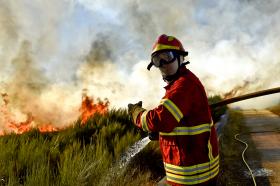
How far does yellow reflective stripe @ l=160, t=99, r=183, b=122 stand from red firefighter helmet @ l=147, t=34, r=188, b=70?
0.57 meters

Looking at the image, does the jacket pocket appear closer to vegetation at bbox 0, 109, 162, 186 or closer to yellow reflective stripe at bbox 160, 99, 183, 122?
yellow reflective stripe at bbox 160, 99, 183, 122

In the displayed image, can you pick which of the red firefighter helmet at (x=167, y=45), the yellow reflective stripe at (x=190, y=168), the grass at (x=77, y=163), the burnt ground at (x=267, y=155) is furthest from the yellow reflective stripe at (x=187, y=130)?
the burnt ground at (x=267, y=155)

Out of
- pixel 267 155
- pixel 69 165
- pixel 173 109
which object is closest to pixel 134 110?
pixel 173 109

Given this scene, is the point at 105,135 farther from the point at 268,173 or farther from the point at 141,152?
the point at 268,173

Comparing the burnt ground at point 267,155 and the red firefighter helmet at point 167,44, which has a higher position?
the red firefighter helmet at point 167,44

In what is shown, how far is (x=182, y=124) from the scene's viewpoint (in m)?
3.47

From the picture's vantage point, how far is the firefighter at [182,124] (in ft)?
10.9

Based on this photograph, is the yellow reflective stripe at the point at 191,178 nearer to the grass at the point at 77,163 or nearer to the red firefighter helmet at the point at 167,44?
the red firefighter helmet at the point at 167,44

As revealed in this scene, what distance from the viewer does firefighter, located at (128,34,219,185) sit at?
10.9ft

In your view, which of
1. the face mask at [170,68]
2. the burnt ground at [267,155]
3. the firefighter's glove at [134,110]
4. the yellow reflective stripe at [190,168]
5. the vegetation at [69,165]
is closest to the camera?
the yellow reflective stripe at [190,168]

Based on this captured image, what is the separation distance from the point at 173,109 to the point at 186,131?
0.28 m

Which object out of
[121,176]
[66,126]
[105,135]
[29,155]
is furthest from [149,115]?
[66,126]

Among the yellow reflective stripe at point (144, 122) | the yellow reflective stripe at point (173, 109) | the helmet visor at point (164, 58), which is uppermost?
the helmet visor at point (164, 58)

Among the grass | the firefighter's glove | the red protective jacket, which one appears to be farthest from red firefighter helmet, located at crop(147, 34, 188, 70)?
the grass
